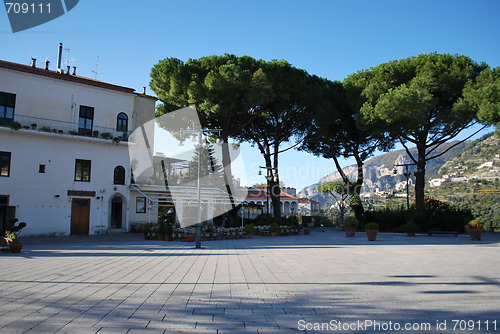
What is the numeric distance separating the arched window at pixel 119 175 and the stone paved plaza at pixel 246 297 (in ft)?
49.6

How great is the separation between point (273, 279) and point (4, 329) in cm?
479

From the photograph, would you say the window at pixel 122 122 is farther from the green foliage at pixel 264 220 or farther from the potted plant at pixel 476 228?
the potted plant at pixel 476 228

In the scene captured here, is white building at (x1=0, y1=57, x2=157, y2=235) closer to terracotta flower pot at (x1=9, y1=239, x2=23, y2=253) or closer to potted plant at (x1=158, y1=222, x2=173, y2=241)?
potted plant at (x1=158, y1=222, x2=173, y2=241)

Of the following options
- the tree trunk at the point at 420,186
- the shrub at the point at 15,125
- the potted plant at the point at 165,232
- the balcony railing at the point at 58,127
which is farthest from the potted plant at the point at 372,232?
the shrub at the point at 15,125

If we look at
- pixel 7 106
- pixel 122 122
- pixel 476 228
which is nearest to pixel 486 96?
pixel 476 228

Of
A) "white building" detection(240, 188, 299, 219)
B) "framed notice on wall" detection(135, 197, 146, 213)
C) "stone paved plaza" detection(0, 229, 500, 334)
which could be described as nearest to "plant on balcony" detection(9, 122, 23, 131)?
"framed notice on wall" detection(135, 197, 146, 213)

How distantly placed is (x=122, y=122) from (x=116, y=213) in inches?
247

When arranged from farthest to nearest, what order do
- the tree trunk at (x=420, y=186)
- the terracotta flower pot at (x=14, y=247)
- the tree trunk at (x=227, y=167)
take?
the tree trunk at (x=227, y=167)
the tree trunk at (x=420, y=186)
the terracotta flower pot at (x=14, y=247)

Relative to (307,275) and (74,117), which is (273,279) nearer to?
(307,275)

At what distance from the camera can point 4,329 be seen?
411 cm

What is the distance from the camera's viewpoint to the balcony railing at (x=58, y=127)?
70.1 feet

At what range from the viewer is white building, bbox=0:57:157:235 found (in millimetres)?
21266

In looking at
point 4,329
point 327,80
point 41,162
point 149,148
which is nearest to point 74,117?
point 41,162

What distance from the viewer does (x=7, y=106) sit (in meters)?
21.7
